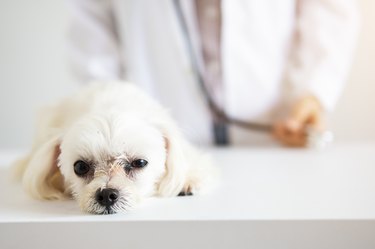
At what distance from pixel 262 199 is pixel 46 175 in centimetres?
36

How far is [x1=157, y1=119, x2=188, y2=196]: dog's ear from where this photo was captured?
77 centimetres

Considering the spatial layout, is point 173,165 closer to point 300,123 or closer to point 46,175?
point 46,175

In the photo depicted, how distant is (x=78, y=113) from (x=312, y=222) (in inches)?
20.6

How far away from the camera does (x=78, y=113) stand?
36.3 inches

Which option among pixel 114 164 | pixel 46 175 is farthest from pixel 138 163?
pixel 46 175

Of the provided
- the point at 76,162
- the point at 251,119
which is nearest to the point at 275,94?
the point at 251,119

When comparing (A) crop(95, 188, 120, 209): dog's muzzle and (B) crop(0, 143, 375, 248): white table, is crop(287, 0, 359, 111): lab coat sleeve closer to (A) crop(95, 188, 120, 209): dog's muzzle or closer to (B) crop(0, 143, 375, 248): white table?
(B) crop(0, 143, 375, 248): white table

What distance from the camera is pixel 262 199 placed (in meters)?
0.69

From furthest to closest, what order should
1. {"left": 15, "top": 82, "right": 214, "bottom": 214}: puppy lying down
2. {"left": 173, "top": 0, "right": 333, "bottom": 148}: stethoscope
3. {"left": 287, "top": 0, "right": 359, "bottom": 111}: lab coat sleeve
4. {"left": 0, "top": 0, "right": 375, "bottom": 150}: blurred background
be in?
{"left": 0, "top": 0, "right": 375, "bottom": 150}: blurred background < {"left": 287, "top": 0, "right": 359, "bottom": 111}: lab coat sleeve < {"left": 173, "top": 0, "right": 333, "bottom": 148}: stethoscope < {"left": 15, "top": 82, "right": 214, "bottom": 214}: puppy lying down

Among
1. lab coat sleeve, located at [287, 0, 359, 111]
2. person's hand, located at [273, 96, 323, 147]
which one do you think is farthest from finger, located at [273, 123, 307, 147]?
lab coat sleeve, located at [287, 0, 359, 111]

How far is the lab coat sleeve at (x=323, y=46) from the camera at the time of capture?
1355 millimetres

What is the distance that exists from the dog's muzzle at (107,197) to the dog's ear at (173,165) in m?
0.12

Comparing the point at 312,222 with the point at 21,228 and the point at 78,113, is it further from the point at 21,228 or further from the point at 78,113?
the point at 78,113

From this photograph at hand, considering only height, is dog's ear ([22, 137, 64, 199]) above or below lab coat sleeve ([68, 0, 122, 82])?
below
